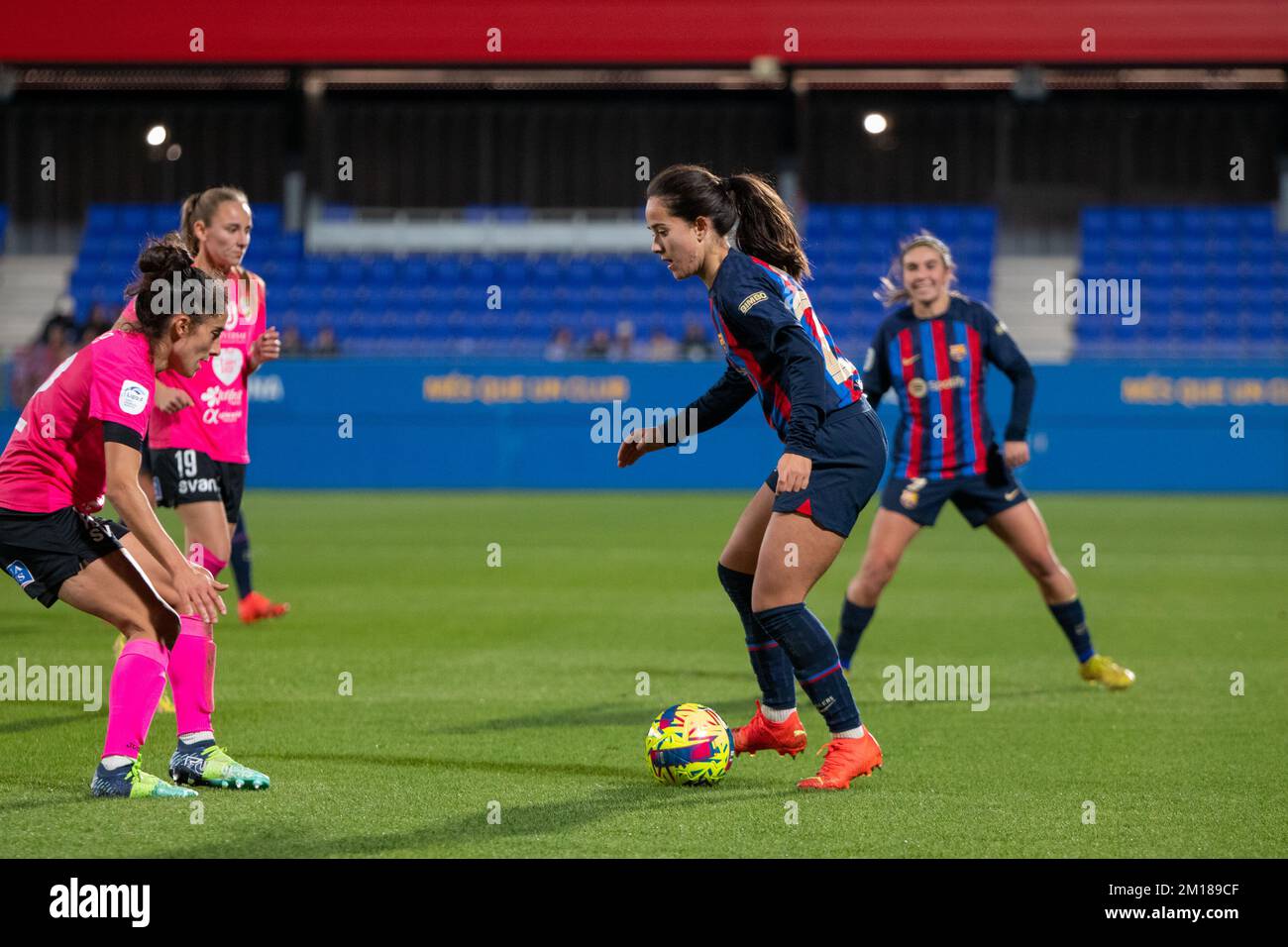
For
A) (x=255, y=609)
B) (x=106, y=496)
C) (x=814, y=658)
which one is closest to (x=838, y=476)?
Answer: (x=814, y=658)

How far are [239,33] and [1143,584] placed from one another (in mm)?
19911

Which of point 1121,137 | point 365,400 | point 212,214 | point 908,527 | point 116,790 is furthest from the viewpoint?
point 1121,137

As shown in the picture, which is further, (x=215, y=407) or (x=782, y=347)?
(x=215, y=407)

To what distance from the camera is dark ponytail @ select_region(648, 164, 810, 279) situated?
5367mm

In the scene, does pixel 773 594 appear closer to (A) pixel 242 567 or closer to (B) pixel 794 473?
(B) pixel 794 473

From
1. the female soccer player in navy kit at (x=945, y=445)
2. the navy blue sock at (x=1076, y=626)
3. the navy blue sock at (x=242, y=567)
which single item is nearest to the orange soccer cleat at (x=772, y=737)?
the female soccer player in navy kit at (x=945, y=445)

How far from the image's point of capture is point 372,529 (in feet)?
53.7

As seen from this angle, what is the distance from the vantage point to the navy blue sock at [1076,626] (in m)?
7.82

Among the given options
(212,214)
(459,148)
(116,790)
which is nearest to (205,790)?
(116,790)

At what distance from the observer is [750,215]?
5516 millimetres

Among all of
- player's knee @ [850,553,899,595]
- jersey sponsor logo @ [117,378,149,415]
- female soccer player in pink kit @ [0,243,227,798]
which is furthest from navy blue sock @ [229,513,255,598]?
jersey sponsor logo @ [117,378,149,415]

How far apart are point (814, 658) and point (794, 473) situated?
0.71 metres
